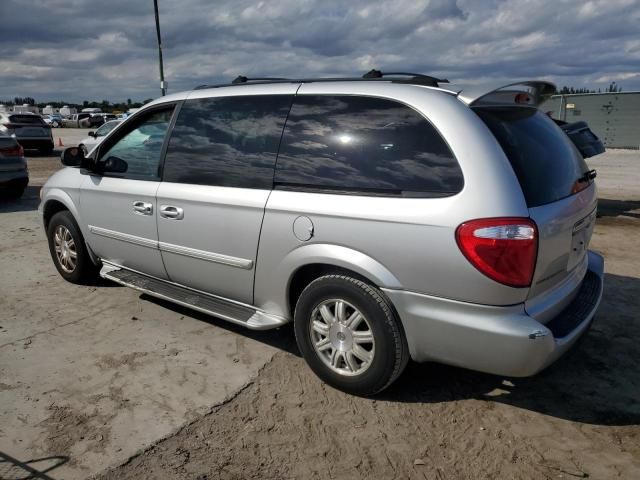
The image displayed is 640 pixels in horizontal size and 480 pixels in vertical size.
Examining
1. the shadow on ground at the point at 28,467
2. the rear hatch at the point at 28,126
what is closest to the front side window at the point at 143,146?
the shadow on ground at the point at 28,467

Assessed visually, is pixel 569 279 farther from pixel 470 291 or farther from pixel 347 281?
pixel 347 281

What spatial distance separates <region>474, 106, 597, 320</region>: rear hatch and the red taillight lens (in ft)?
0.25

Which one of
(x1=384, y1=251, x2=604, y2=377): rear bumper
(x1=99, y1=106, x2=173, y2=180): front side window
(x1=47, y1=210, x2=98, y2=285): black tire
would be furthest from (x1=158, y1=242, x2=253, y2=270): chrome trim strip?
(x1=47, y1=210, x2=98, y2=285): black tire

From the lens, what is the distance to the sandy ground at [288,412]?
267cm

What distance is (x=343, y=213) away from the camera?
299 centimetres

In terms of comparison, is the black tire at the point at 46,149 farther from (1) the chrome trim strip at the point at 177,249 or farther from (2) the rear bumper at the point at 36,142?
(1) the chrome trim strip at the point at 177,249

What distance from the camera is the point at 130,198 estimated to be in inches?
167

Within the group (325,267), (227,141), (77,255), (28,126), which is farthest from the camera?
(28,126)

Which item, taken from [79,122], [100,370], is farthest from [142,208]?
[79,122]

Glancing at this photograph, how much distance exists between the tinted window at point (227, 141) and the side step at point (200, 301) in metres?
0.86

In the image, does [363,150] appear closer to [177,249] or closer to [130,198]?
[177,249]

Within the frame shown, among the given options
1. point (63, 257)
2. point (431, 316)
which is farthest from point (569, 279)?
point (63, 257)

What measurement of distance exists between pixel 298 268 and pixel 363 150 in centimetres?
82

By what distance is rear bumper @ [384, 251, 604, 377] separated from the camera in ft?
8.63
